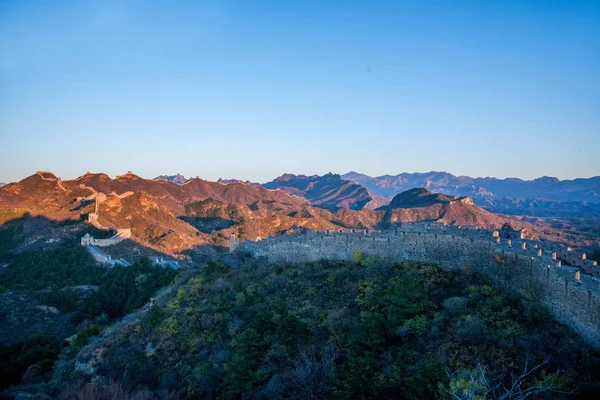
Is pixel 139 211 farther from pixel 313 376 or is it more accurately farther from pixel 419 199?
pixel 419 199

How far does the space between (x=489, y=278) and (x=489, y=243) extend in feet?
4.72

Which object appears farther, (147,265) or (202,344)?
(147,265)

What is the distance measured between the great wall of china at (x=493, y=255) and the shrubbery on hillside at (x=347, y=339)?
61 centimetres

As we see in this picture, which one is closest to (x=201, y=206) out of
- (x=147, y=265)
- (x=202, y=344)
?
(x=147, y=265)

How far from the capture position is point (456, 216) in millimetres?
129000

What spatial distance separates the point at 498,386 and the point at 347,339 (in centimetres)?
706

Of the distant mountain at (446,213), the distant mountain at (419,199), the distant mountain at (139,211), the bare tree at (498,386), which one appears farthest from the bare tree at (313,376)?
the distant mountain at (419,199)

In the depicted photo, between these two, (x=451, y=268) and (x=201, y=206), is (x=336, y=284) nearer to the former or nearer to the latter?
(x=451, y=268)

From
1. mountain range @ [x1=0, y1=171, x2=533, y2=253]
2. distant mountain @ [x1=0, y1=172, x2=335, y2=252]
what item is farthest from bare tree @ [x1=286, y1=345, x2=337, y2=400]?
distant mountain @ [x1=0, y1=172, x2=335, y2=252]

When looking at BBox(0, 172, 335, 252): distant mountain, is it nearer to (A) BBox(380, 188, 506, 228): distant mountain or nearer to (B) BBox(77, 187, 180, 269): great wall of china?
(B) BBox(77, 187, 180, 269): great wall of china

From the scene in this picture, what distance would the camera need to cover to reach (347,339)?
18.3 meters

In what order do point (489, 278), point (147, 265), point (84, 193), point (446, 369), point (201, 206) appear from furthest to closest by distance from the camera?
point (201, 206) → point (84, 193) → point (147, 265) → point (489, 278) → point (446, 369)

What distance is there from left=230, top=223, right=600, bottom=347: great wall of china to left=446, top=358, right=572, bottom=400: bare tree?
246cm

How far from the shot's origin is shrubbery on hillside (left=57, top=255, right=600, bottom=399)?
1348cm
